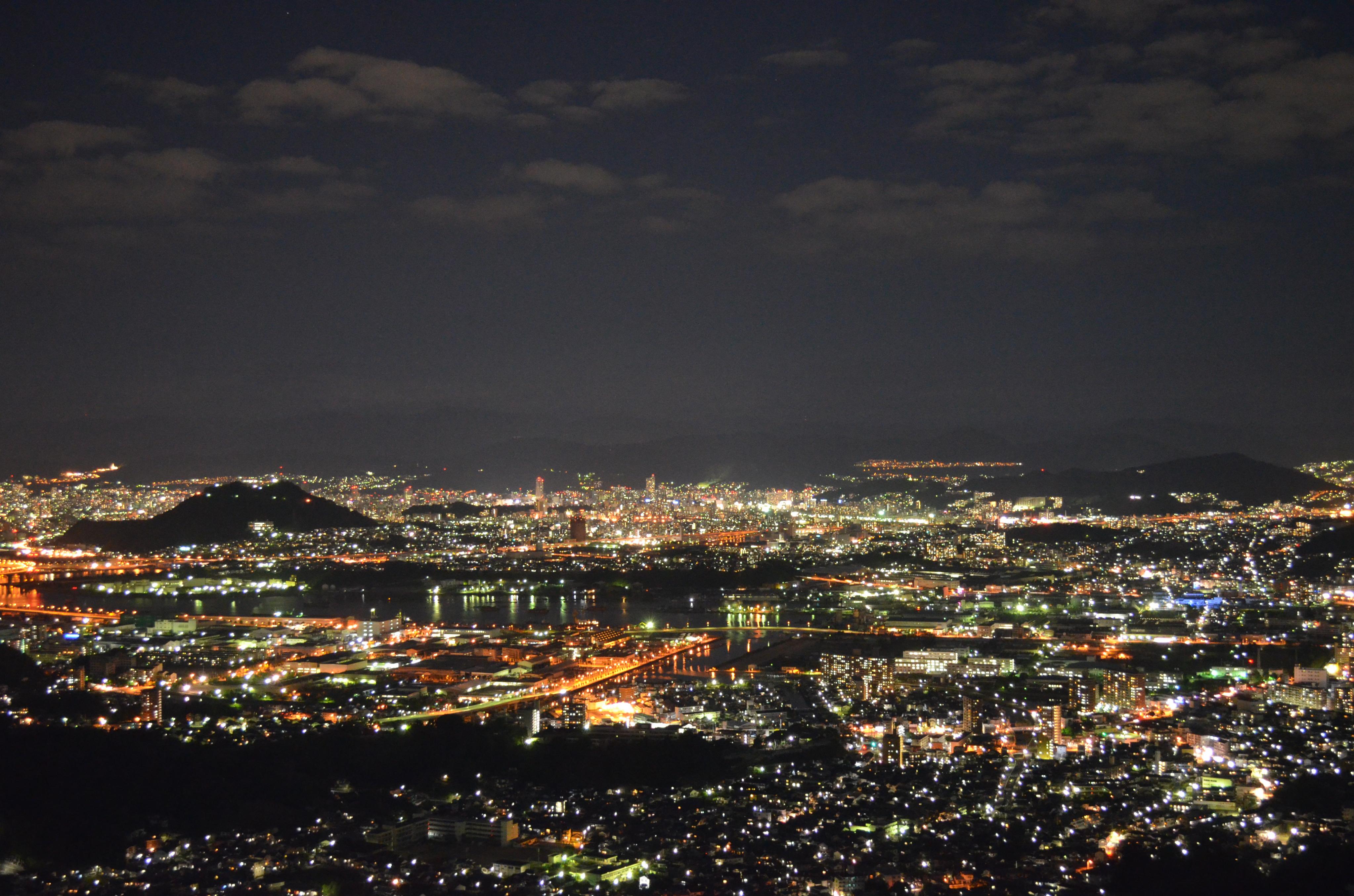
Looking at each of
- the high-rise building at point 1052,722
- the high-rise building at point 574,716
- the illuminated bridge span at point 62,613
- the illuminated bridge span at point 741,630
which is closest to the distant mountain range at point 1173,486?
the illuminated bridge span at point 741,630

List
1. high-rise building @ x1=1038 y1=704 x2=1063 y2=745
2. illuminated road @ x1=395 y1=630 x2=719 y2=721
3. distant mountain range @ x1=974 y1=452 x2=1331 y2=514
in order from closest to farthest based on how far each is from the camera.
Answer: high-rise building @ x1=1038 y1=704 x2=1063 y2=745
illuminated road @ x1=395 y1=630 x2=719 y2=721
distant mountain range @ x1=974 y1=452 x2=1331 y2=514

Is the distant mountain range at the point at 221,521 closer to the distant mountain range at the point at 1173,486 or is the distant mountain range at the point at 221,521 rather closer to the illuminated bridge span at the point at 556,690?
the illuminated bridge span at the point at 556,690

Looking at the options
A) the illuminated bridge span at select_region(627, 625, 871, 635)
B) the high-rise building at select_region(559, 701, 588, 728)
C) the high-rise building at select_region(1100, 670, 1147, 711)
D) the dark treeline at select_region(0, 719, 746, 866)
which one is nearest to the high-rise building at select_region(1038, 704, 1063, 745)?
the high-rise building at select_region(1100, 670, 1147, 711)

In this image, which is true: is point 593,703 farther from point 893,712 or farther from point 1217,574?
point 1217,574

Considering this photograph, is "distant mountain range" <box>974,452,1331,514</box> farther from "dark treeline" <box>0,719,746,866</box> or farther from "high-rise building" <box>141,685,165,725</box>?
"high-rise building" <box>141,685,165,725</box>

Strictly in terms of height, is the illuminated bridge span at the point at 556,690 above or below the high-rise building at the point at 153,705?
below

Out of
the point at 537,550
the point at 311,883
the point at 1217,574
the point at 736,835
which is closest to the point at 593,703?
the point at 736,835

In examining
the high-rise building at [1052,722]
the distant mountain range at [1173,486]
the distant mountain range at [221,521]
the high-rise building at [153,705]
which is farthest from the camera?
the distant mountain range at [1173,486]
